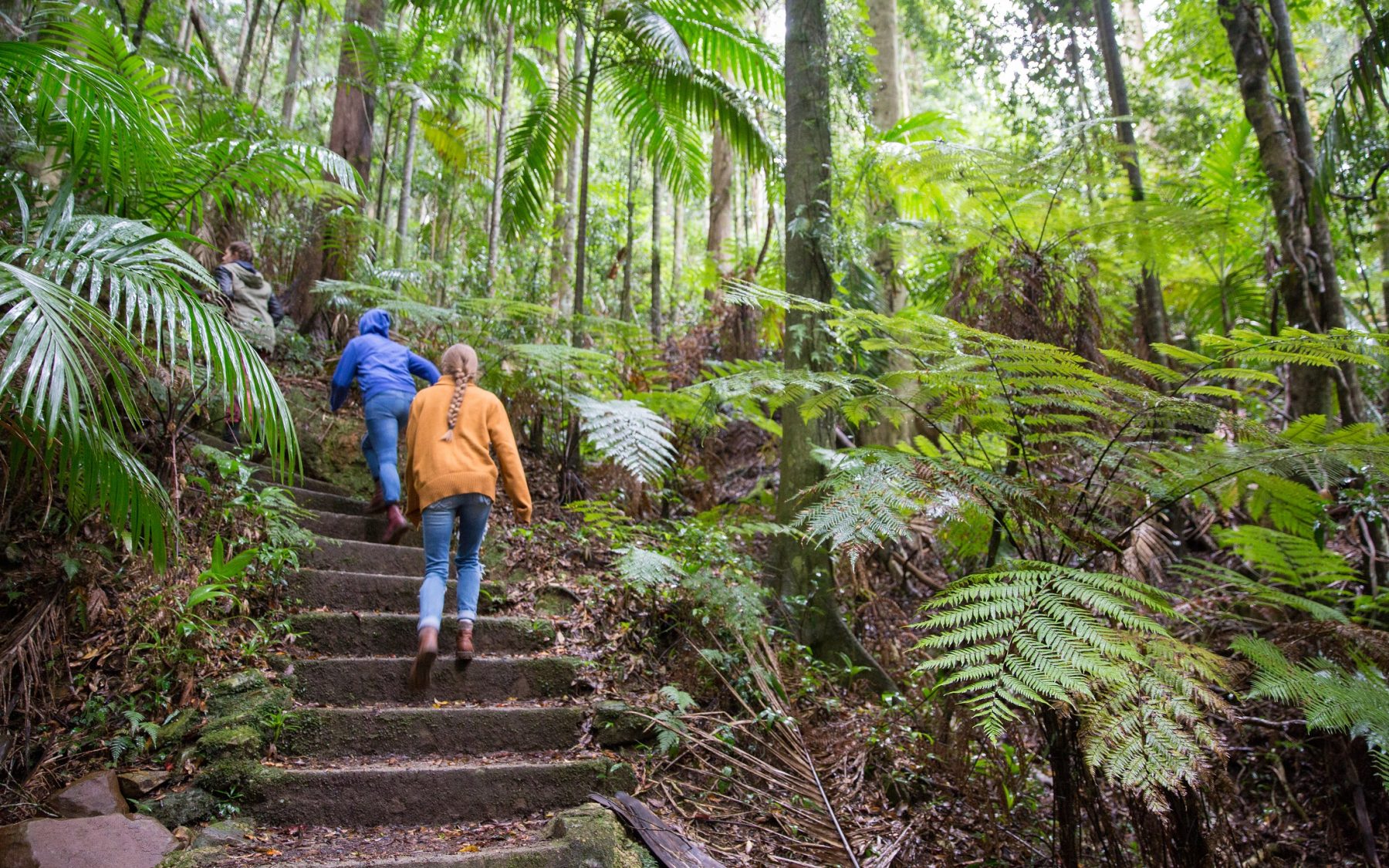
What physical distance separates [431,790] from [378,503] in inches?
93.0

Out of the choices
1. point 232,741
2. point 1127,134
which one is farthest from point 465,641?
point 1127,134

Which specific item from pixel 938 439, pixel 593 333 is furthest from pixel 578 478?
pixel 938 439

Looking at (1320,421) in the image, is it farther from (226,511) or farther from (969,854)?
(226,511)

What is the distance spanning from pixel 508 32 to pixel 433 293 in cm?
367

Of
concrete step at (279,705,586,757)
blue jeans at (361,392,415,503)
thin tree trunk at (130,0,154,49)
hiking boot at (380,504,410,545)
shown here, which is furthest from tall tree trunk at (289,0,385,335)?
concrete step at (279,705,586,757)

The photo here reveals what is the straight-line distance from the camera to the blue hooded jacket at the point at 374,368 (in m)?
4.91

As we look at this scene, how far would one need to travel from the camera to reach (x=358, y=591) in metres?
4.16

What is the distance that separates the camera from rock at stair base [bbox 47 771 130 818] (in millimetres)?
2568

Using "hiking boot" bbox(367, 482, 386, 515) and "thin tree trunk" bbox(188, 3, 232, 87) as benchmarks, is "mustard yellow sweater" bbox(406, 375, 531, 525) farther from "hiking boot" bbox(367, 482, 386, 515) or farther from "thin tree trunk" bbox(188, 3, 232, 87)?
"thin tree trunk" bbox(188, 3, 232, 87)

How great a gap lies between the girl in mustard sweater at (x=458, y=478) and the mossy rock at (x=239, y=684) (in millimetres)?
704

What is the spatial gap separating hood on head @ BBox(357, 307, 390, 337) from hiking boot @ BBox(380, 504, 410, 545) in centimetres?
128

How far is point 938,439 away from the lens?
5.97 metres

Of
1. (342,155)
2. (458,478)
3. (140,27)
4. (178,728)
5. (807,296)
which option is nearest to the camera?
(178,728)

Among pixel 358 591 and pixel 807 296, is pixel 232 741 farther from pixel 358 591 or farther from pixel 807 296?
pixel 807 296
